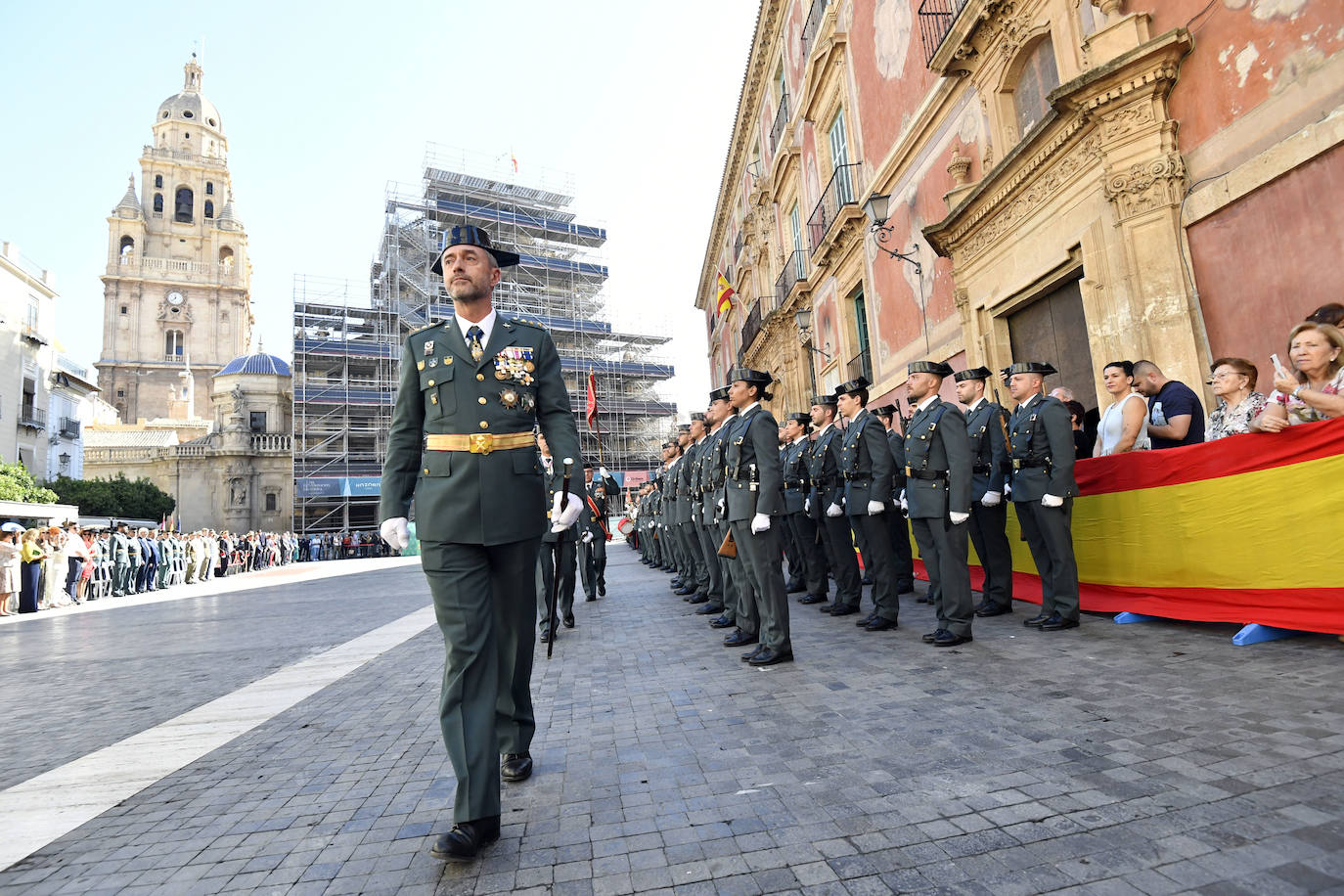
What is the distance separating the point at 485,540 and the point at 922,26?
474 inches

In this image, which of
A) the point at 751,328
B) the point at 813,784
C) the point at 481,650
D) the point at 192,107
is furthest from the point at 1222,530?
the point at 192,107

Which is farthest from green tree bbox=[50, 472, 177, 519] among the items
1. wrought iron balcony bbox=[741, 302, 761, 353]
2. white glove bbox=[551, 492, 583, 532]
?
white glove bbox=[551, 492, 583, 532]

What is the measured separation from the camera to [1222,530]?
4.83 meters

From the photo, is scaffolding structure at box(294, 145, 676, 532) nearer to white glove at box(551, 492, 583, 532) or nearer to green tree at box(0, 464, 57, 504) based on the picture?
green tree at box(0, 464, 57, 504)

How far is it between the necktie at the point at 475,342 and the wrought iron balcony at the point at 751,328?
69.9 ft

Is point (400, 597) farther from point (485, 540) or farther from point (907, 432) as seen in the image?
point (485, 540)

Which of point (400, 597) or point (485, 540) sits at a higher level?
point (485, 540)

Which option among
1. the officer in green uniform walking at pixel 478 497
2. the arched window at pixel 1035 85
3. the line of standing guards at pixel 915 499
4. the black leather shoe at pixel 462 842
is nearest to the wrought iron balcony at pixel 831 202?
the arched window at pixel 1035 85

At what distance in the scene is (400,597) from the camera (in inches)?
478

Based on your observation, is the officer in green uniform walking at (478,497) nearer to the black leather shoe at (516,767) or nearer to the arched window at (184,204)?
the black leather shoe at (516,767)

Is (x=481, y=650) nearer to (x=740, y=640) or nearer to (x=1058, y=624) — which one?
→ (x=740, y=640)

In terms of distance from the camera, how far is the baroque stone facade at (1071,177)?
593cm

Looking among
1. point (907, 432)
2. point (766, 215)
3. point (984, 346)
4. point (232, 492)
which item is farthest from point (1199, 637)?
point (232, 492)

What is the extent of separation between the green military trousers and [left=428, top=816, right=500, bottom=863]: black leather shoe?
3cm
